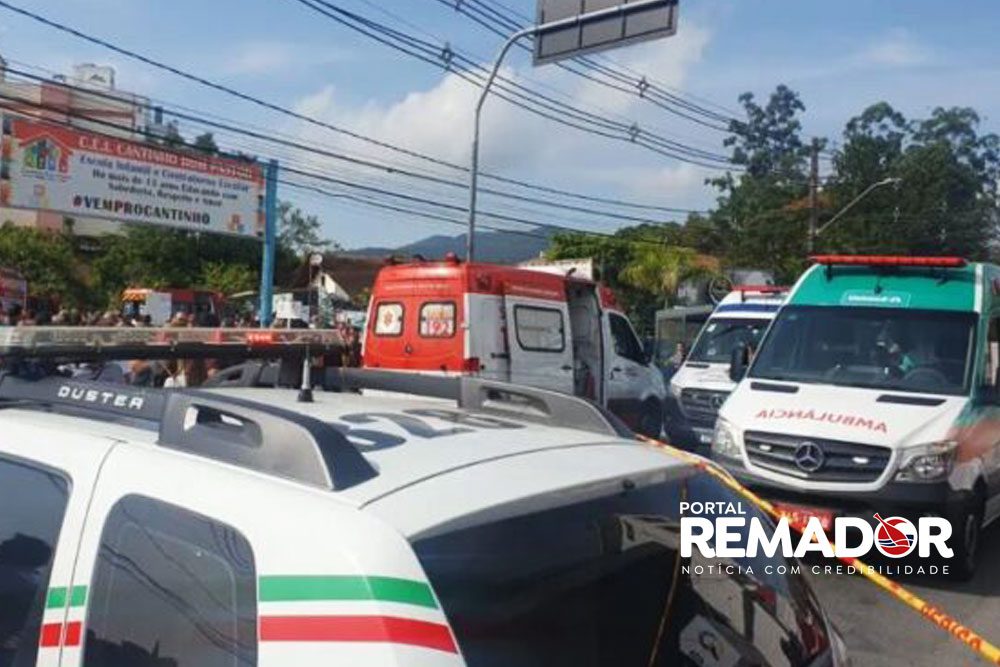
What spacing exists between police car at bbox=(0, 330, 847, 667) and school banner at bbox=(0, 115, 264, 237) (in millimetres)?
20637

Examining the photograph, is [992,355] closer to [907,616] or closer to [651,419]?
[907,616]

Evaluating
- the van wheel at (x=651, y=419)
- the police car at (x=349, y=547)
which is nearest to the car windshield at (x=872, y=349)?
the police car at (x=349, y=547)

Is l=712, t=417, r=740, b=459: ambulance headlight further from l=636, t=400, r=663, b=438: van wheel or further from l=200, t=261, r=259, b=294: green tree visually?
l=200, t=261, r=259, b=294: green tree

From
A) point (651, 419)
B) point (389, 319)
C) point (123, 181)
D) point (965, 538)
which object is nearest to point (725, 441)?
point (965, 538)

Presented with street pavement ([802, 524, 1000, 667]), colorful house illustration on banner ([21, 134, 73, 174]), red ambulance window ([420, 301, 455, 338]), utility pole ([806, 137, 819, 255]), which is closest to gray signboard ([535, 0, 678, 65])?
red ambulance window ([420, 301, 455, 338])

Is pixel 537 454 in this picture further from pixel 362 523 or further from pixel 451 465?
pixel 362 523

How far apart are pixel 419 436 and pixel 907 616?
4741 millimetres

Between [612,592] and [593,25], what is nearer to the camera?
[612,592]

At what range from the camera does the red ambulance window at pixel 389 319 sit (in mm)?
12898

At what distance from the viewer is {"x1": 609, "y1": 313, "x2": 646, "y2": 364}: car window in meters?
14.7

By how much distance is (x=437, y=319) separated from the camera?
12.4m

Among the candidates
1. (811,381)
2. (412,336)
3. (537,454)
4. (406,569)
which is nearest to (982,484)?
(811,381)

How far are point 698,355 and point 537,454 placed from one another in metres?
11.3

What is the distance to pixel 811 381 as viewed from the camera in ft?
25.0
